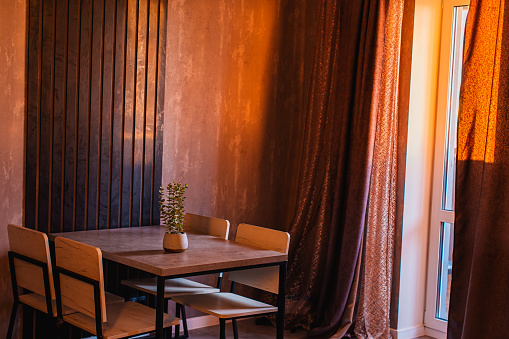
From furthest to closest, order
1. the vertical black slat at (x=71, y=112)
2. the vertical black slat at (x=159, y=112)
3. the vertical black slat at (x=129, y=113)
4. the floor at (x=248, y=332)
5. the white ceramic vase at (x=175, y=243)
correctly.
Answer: the floor at (x=248, y=332), the vertical black slat at (x=159, y=112), the vertical black slat at (x=129, y=113), the vertical black slat at (x=71, y=112), the white ceramic vase at (x=175, y=243)

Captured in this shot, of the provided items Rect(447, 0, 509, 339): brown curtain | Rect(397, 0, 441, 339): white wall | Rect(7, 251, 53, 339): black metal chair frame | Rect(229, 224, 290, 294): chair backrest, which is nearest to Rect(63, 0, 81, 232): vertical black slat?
Rect(7, 251, 53, 339): black metal chair frame

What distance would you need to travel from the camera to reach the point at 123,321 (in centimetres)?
262

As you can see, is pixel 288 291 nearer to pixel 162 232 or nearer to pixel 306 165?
pixel 306 165

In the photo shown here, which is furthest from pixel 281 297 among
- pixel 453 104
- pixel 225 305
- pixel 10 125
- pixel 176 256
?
pixel 453 104

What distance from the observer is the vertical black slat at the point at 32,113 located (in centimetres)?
313

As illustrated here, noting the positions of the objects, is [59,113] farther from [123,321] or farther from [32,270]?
[123,321]

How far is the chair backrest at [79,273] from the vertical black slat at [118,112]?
89cm

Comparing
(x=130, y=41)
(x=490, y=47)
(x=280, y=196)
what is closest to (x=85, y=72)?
(x=130, y=41)

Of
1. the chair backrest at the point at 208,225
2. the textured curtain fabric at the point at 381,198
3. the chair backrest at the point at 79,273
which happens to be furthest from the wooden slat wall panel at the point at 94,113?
the textured curtain fabric at the point at 381,198

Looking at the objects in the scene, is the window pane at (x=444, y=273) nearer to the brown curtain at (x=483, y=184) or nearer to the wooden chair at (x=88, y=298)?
the brown curtain at (x=483, y=184)

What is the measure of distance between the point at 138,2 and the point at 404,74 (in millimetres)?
1754

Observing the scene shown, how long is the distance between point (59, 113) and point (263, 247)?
1358 mm

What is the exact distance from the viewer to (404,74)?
3805 mm

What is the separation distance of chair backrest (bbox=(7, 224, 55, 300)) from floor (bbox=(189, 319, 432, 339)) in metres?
1.26
